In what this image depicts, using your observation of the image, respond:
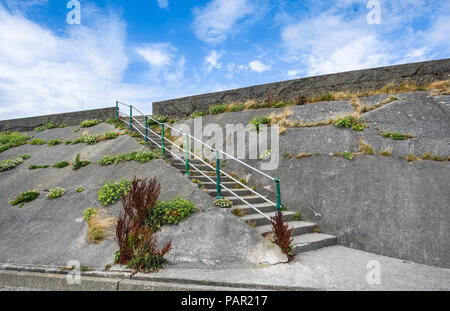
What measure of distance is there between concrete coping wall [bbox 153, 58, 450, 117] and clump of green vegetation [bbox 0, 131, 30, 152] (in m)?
7.34

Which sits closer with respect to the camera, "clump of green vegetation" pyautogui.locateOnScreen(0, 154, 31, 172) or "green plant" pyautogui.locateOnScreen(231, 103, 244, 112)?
"clump of green vegetation" pyautogui.locateOnScreen(0, 154, 31, 172)

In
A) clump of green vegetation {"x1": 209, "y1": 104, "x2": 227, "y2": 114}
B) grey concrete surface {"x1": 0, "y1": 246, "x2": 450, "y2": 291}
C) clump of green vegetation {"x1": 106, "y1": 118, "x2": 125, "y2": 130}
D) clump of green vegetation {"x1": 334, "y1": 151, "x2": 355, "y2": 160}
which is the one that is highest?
clump of green vegetation {"x1": 209, "y1": 104, "x2": 227, "y2": 114}

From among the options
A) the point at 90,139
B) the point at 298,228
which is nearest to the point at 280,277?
the point at 298,228

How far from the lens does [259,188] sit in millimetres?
7562

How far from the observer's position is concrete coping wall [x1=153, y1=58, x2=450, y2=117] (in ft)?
28.4

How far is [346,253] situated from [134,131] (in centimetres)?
935

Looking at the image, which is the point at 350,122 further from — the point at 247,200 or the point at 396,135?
the point at 247,200

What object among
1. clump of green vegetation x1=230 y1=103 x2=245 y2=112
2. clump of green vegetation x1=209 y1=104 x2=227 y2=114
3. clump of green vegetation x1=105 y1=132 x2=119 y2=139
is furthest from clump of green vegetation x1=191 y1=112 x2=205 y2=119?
clump of green vegetation x1=105 y1=132 x2=119 y2=139

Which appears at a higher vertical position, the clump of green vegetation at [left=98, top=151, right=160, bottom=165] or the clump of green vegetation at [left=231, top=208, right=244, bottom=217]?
the clump of green vegetation at [left=98, top=151, right=160, bottom=165]

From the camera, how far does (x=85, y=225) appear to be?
19.4ft

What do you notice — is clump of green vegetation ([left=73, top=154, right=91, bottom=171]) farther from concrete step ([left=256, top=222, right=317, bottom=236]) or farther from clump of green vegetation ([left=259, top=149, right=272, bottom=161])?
concrete step ([left=256, top=222, right=317, bottom=236])

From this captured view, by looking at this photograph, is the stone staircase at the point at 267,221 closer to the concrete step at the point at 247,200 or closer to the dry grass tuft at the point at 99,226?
the concrete step at the point at 247,200

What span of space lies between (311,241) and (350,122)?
4.29 metres
